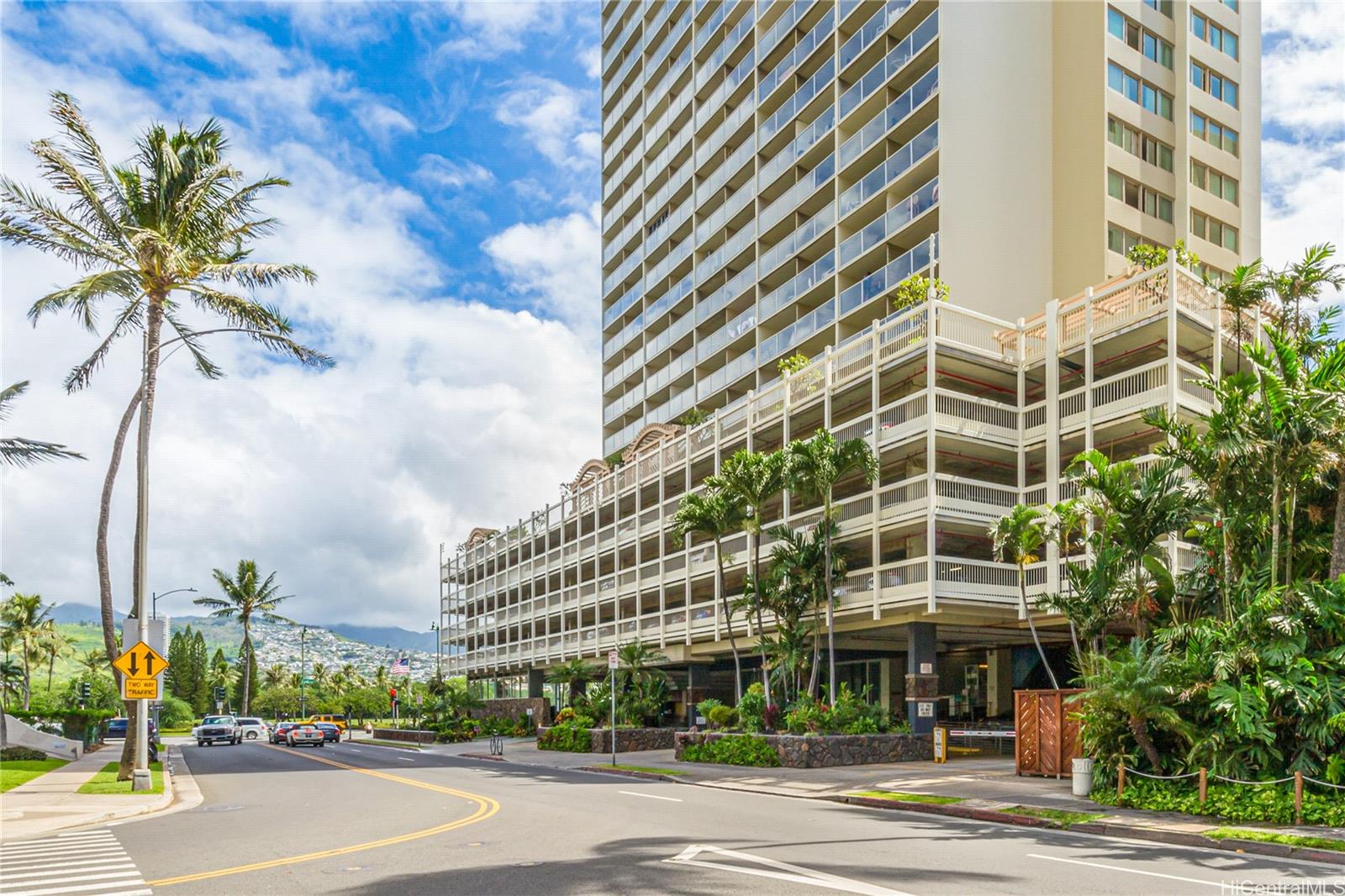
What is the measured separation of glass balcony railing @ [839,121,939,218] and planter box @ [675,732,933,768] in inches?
981

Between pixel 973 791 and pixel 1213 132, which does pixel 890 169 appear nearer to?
pixel 1213 132

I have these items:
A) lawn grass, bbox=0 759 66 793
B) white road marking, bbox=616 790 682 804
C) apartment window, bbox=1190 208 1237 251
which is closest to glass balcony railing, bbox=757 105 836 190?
apartment window, bbox=1190 208 1237 251

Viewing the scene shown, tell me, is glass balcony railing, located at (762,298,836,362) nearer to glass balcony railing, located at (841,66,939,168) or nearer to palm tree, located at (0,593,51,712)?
glass balcony railing, located at (841,66,939,168)

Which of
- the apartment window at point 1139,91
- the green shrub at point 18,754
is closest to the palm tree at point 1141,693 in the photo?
the apartment window at point 1139,91

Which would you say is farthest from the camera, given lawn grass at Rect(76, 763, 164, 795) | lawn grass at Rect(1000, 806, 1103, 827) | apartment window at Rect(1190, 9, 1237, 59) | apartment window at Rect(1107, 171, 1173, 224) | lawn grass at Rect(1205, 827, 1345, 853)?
apartment window at Rect(1190, 9, 1237, 59)

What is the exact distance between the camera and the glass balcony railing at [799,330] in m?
51.5

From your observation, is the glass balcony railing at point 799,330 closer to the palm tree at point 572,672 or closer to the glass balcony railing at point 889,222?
the glass balcony railing at point 889,222

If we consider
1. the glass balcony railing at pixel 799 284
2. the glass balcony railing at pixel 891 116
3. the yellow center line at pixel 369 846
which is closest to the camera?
the yellow center line at pixel 369 846

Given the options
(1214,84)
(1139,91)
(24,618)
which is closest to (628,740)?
(1139,91)

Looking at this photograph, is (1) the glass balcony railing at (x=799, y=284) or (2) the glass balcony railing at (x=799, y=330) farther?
(1) the glass balcony railing at (x=799, y=284)

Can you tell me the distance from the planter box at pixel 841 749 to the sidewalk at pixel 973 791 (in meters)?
0.52

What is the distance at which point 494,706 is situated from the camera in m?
73.2

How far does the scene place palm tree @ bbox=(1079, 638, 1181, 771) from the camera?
18422 millimetres

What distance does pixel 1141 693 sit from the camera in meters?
18.5
